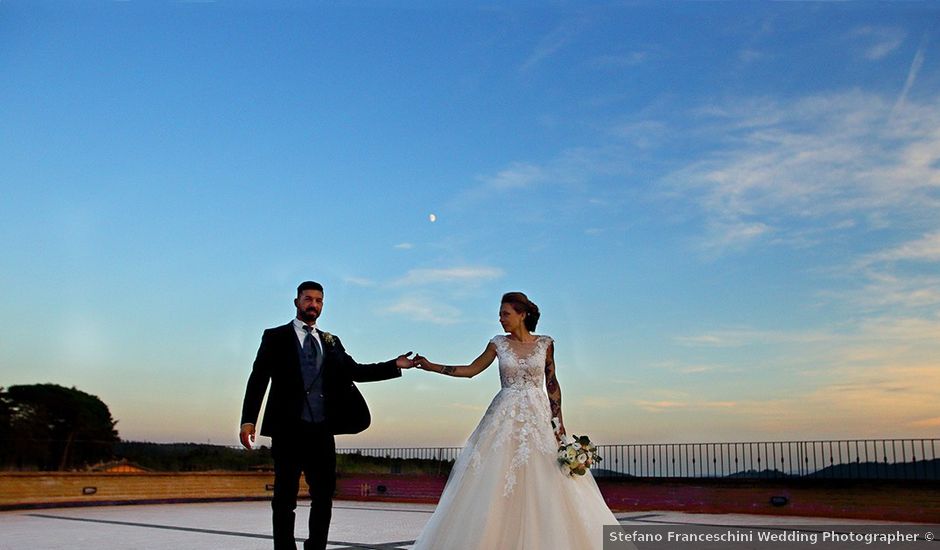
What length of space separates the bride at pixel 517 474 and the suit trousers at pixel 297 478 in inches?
27.9

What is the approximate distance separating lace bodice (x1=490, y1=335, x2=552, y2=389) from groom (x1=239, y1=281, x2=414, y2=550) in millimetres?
1142

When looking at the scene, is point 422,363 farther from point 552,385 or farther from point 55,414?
point 55,414

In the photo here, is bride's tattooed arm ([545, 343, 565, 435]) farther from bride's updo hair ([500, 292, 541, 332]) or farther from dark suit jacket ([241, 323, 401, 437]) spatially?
dark suit jacket ([241, 323, 401, 437])

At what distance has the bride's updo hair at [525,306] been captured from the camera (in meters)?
6.62

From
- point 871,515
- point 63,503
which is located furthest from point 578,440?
point 63,503

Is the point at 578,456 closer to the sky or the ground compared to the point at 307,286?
closer to the ground

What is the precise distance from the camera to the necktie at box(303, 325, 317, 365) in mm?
6023

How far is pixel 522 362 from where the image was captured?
6.57m

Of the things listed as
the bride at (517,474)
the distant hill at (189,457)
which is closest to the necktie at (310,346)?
the bride at (517,474)

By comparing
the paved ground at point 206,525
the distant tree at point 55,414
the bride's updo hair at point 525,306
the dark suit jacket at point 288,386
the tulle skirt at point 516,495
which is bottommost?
the paved ground at point 206,525

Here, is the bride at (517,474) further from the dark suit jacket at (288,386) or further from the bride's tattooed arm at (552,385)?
the dark suit jacket at (288,386)

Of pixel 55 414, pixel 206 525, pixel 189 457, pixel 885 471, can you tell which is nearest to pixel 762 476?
pixel 885 471

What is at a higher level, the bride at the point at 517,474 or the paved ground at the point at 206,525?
the bride at the point at 517,474

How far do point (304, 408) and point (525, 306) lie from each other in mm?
1867
